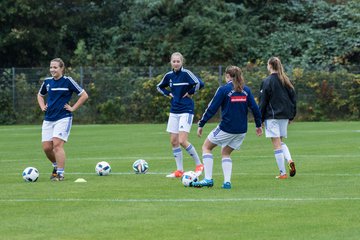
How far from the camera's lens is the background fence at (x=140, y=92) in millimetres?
38688

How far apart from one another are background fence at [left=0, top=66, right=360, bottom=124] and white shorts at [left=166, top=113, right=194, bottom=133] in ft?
72.8

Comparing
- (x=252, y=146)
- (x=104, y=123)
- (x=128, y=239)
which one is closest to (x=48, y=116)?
(x=128, y=239)

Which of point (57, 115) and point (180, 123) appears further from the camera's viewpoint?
point (180, 123)

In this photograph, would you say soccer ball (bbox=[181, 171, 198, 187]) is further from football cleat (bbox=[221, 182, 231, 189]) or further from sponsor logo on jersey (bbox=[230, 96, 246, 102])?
sponsor logo on jersey (bbox=[230, 96, 246, 102])

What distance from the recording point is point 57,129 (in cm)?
1578

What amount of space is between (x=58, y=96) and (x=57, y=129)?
562mm

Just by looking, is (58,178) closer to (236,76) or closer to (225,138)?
(225,138)

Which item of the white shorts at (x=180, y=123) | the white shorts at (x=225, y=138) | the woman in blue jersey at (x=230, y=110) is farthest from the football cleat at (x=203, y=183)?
the white shorts at (x=180, y=123)

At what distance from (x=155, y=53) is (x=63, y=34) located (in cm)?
451

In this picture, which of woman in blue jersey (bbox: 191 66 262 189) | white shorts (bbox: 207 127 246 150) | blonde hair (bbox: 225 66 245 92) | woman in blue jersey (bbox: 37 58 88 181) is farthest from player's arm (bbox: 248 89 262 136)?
woman in blue jersey (bbox: 37 58 88 181)

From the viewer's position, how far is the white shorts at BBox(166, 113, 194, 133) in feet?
53.8

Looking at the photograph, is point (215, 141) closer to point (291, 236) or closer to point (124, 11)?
point (291, 236)

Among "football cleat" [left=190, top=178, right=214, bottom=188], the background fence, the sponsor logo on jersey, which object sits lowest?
the background fence

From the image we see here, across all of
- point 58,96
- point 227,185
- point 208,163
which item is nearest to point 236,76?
point 208,163
